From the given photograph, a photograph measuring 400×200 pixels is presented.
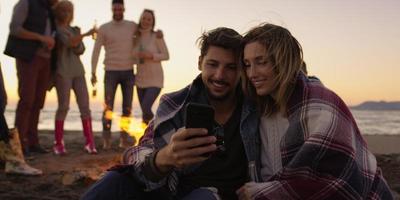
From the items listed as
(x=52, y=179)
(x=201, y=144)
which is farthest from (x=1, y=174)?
(x=201, y=144)

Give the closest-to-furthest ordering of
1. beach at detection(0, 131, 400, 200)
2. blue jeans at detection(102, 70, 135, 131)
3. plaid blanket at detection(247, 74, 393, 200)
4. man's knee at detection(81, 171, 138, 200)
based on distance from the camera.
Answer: plaid blanket at detection(247, 74, 393, 200) → man's knee at detection(81, 171, 138, 200) → beach at detection(0, 131, 400, 200) → blue jeans at detection(102, 70, 135, 131)

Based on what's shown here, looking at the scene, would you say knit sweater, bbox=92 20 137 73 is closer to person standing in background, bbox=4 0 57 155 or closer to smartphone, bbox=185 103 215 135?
person standing in background, bbox=4 0 57 155

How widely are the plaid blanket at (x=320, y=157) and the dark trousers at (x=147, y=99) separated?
15.7 feet

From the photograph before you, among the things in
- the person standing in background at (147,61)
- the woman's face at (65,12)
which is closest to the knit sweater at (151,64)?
the person standing in background at (147,61)

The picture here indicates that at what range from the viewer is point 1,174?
5391mm

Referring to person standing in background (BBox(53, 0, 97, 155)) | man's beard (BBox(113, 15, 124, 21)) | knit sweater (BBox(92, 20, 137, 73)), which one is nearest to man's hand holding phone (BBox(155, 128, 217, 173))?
person standing in background (BBox(53, 0, 97, 155))

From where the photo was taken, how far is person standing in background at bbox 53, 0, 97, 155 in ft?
22.4

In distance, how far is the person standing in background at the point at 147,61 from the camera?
291 inches

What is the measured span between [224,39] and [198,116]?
872 millimetres

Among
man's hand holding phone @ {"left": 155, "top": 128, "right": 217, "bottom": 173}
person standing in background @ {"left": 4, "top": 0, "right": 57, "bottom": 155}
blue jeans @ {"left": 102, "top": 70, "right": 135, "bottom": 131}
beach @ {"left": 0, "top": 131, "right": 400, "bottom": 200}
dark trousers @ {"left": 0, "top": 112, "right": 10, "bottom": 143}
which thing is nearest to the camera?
man's hand holding phone @ {"left": 155, "top": 128, "right": 217, "bottom": 173}

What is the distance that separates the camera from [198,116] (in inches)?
95.6

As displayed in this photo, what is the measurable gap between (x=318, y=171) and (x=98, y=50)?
18.2 feet

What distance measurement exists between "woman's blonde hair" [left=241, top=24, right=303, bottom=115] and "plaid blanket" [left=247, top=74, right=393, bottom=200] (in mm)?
87

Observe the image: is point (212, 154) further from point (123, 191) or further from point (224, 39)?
point (224, 39)
